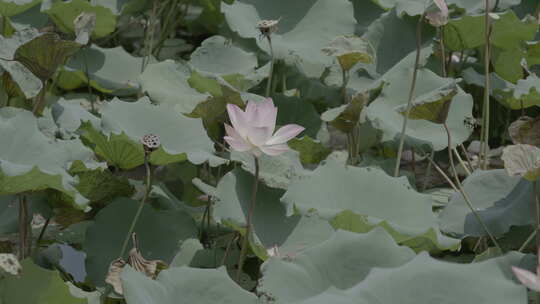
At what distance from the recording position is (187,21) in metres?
3.28

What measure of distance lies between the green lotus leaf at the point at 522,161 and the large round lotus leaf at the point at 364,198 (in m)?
0.17

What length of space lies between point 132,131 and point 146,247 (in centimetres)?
22

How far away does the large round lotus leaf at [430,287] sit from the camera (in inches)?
46.8

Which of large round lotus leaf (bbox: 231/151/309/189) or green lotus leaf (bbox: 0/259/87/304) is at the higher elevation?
large round lotus leaf (bbox: 231/151/309/189)

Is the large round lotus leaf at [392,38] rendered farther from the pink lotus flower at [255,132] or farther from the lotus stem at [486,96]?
the pink lotus flower at [255,132]

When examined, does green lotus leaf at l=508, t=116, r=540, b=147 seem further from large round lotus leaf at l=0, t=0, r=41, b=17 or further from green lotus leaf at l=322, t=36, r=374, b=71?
large round lotus leaf at l=0, t=0, r=41, b=17

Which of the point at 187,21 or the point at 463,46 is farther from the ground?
the point at 463,46

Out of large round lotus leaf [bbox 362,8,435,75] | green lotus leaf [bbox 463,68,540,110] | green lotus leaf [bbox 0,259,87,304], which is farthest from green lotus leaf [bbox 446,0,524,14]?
green lotus leaf [bbox 0,259,87,304]

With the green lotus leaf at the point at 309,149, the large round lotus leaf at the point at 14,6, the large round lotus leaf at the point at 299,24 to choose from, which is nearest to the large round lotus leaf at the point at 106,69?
the large round lotus leaf at the point at 14,6

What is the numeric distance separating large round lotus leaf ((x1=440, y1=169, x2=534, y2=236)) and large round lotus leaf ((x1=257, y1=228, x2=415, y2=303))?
314mm

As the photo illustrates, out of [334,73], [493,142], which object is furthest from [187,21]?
[493,142]

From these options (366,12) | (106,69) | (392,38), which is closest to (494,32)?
(392,38)

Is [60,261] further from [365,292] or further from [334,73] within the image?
[334,73]

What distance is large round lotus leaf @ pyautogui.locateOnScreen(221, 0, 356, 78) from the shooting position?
89.7 inches
